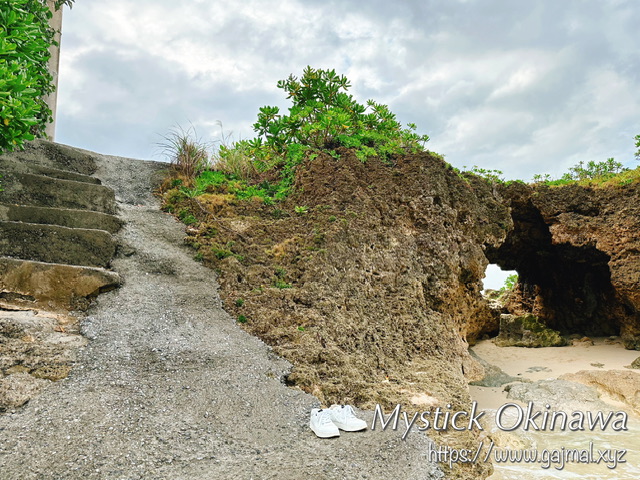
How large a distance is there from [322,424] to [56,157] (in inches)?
261

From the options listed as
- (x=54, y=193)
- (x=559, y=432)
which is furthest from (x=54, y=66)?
(x=559, y=432)

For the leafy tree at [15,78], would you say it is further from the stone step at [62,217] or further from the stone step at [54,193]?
the stone step at [54,193]

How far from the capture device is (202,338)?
13.6 ft

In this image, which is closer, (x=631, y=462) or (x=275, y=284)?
(x=631, y=462)

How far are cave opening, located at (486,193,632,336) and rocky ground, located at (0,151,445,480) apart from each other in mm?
9156

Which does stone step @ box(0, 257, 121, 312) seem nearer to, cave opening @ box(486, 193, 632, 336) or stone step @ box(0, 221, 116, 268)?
stone step @ box(0, 221, 116, 268)

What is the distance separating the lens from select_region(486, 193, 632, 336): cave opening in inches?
448

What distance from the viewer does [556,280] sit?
13.6m

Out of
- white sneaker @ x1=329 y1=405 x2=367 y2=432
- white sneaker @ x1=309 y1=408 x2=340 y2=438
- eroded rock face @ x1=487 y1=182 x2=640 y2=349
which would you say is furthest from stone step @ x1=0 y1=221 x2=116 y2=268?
eroded rock face @ x1=487 y1=182 x2=640 y2=349

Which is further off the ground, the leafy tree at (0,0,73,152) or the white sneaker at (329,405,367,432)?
the leafy tree at (0,0,73,152)

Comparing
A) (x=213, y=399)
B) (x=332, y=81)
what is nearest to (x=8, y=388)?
(x=213, y=399)

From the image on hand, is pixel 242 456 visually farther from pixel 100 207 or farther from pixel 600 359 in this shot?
pixel 600 359

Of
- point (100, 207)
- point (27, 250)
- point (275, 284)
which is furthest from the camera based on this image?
point (100, 207)

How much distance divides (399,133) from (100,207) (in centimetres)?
556
